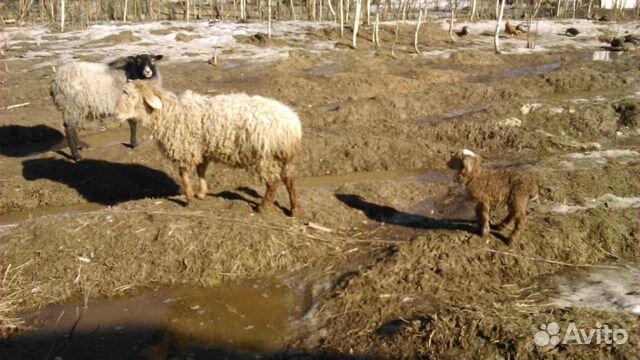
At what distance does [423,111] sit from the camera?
14.5 m

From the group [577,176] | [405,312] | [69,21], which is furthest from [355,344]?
[69,21]

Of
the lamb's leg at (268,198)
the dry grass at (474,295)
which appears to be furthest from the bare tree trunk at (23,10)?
the dry grass at (474,295)

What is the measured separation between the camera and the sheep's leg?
6.51 metres

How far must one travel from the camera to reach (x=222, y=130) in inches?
293

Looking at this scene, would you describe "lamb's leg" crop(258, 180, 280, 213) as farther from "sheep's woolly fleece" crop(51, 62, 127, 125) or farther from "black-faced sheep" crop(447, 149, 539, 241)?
"sheep's woolly fleece" crop(51, 62, 127, 125)

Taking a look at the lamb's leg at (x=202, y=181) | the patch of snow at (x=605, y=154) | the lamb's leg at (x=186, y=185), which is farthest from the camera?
the patch of snow at (x=605, y=154)

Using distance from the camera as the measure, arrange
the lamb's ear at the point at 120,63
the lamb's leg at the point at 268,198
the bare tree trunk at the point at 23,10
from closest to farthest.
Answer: the lamb's leg at the point at 268,198, the lamb's ear at the point at 120,63, the bare tree trunk at the point at 23,10

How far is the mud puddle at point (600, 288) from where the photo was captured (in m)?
5.37

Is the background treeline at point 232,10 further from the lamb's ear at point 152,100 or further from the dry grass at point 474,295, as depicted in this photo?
the dry grass at point 474,295

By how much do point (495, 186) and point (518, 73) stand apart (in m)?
17.4

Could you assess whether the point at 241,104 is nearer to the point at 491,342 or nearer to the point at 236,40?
the point at 491,342

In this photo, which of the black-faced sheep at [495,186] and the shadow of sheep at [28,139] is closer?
the black-faced sheep at [495,186]

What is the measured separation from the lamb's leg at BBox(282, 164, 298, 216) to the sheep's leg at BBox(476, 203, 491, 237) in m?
2.71

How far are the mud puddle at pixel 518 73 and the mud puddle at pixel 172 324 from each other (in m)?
16.4
